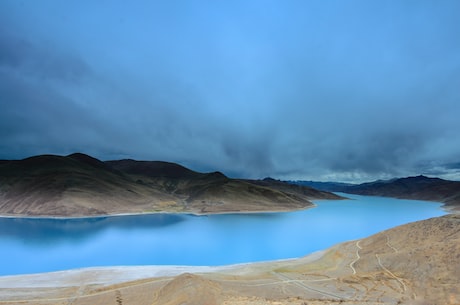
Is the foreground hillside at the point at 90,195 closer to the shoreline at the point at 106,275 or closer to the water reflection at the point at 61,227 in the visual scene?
the water reflection at the point at 61,227

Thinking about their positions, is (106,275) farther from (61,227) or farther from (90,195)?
(90,195)

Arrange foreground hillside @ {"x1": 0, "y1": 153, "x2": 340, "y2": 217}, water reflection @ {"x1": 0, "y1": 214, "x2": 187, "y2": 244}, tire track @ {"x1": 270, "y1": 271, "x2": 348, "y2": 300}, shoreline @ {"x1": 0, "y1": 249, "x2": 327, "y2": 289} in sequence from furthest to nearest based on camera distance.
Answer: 1. foreground hillside @ {"x1": 0, "y1": 153, "x2": 340, "y2": 217}
2. water reflection @ {"x1": 0, "y1": 214, "x2": 187, "y2": 244}
3. shoreline @ {"x1": 0, "y1": 249, "x2": 327, "y2": 289}
4. tire track @ {"x1": 270, "y1": 271, "x2": 348, "y2": 300}

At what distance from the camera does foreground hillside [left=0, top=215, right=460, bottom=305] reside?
80.2 feet

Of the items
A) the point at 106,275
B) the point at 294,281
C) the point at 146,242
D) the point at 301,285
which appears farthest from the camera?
the point at 146,242

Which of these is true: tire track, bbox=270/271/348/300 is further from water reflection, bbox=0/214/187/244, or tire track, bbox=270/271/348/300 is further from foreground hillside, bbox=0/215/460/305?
water reflection, bbox=0/214/187/244

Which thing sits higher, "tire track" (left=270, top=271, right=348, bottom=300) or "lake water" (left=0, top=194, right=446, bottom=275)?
"lake water" (left=0, top=194, right=446, bottom=275)

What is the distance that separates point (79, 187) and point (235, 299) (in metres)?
109

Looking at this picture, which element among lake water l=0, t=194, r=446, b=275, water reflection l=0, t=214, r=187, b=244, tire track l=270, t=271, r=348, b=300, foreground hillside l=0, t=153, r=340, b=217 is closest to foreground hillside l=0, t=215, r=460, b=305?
tire track l=270, t=271, r=348, b=300

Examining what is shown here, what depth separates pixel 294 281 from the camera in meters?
30.8

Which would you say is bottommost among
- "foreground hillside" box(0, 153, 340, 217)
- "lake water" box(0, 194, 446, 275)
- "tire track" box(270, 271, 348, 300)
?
"tire track" box(270, 271, 348, 300)

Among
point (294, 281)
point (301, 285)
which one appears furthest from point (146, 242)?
point (301, 285)

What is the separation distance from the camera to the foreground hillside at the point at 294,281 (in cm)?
2445

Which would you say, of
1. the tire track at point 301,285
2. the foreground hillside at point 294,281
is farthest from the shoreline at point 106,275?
the tire track at point 301,285

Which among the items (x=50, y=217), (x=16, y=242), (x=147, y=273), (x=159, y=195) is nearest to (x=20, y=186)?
(x=50, y=217)
